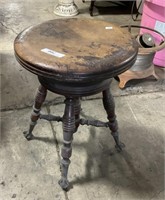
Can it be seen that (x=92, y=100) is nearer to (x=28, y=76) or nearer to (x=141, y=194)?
(x=28, y=76)

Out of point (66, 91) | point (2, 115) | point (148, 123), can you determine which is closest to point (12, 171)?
point (2, 115)

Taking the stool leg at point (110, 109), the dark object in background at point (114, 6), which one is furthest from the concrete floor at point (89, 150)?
the dark object in background at point (114, 6)

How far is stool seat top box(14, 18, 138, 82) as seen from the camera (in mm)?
883

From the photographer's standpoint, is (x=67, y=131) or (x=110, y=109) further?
(x=110, y=109)

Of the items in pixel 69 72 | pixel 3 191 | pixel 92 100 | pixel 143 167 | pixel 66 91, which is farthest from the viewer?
pixel 92 100

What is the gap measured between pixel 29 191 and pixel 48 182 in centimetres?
10

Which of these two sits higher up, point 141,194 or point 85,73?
point 85,73

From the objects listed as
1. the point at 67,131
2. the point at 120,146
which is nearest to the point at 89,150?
the point at 120,146

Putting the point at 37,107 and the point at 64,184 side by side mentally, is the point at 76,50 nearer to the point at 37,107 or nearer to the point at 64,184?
the point at 37,107

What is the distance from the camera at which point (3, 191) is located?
48.6 inches

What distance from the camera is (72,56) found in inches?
36.9

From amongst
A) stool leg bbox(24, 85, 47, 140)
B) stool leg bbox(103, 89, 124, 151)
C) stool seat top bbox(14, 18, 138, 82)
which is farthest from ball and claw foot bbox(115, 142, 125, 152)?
stool seat top bbox(14, 18, 138, 82)

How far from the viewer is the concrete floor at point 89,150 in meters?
1.26

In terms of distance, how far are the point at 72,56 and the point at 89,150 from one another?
684 mm
